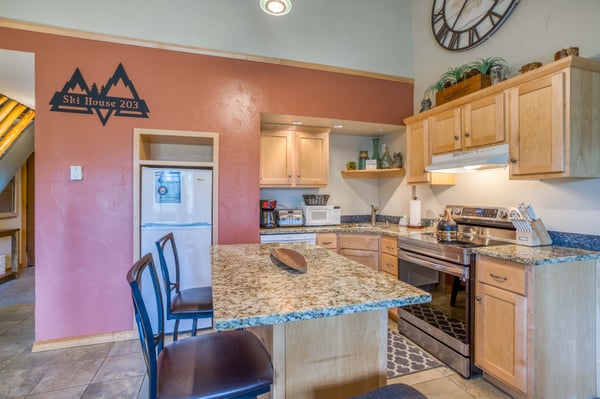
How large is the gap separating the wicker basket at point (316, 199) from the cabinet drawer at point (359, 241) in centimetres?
53

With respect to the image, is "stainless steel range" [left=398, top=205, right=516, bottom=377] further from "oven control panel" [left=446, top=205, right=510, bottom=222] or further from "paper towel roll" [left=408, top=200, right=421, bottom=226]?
"paper towel roll" [left=408, top=200, right=421, bottom=226]

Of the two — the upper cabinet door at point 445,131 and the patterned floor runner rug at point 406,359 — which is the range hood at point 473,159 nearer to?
the upper cabinet door at point 445,131

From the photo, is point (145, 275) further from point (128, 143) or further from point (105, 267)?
point (128, 143)

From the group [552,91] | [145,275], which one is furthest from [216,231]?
[552,91]

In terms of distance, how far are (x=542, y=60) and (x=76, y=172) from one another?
12.9 ft

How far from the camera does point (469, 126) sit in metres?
2.48

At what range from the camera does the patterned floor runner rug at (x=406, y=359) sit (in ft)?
7.14

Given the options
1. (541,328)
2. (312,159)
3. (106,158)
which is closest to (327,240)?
(312,159)

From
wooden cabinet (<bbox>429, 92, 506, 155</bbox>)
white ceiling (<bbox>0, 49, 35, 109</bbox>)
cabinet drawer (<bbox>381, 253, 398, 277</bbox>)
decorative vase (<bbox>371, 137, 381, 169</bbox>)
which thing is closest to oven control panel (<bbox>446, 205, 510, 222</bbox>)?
wooden cabinet (<bbox>429, 92, 506, 155</bbox>)

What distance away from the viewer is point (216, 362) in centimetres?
118

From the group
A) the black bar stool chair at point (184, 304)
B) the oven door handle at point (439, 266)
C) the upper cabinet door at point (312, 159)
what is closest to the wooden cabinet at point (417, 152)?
the oven door handle at point (439, 266)

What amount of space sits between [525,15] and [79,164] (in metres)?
3.99

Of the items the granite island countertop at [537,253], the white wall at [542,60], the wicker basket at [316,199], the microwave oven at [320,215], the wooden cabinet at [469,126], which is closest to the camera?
the granite island countertop at [537,253]

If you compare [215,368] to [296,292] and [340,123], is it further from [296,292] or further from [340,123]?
[340,123]
